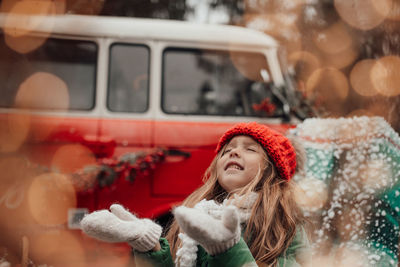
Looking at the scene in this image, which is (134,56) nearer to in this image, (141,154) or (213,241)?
(141,154)

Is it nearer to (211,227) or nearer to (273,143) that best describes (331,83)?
(273,143)

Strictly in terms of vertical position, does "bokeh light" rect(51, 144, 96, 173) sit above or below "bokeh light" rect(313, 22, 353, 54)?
below

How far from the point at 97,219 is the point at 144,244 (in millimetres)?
188

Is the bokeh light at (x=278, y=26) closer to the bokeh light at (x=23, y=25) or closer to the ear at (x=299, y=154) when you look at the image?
the bokeh light at (x=23, y=25)

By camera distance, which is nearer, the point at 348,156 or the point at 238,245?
the point at 238,245

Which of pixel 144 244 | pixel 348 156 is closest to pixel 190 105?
pixel 348 156

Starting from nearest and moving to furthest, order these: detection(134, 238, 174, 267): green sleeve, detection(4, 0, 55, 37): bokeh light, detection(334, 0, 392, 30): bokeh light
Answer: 1. detection(134, 238, 174, 267): green sleeve
2. detection(334, 0, 392, 30): bokeh light
3. detection(4, 0, 55, 37): bokeh light

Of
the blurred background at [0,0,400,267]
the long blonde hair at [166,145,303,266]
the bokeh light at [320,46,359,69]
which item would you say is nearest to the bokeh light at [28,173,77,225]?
the blurred background at [0,0,400,267]

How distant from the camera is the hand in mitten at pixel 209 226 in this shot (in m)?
1.11

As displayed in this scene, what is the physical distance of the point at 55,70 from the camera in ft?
11.8

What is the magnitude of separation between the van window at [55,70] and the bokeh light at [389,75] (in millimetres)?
2400

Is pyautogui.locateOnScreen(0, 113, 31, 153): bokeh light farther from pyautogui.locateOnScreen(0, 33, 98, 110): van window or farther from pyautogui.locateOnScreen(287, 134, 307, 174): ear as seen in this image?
pyautogui.locateOnScreen(287, 134, 307, 174): ear

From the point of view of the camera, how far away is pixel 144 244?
135 cm

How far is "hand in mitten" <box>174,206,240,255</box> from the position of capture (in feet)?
3.63
